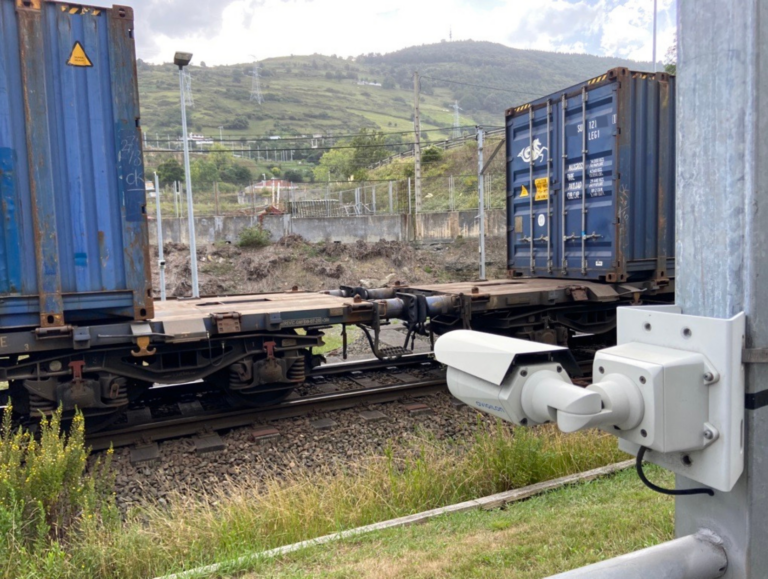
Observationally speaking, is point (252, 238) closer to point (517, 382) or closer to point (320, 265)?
point (320, 265)

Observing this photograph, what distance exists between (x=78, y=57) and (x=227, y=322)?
3.05 m

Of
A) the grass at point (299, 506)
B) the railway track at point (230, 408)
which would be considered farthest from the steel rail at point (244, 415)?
the grass at point (299, 506)

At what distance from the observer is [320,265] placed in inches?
953

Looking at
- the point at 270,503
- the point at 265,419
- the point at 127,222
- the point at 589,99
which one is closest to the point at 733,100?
the point at 270,503

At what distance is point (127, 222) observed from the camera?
636 cm

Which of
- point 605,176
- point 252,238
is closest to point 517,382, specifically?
point 605,176

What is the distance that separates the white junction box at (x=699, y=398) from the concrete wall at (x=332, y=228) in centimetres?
2617

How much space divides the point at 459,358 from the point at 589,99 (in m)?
8.67

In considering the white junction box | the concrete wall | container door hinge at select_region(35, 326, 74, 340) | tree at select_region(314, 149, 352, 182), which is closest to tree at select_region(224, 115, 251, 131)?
tree at select_region(314, 149, 352, 182)

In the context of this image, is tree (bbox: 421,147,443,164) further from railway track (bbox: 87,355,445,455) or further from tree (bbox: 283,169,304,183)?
railway track (bbox: 87,355,445,455)

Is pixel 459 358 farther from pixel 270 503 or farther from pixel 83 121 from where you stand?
pixel 83 121

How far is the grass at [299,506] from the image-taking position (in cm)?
374

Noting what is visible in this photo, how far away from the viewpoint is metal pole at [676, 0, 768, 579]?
134cm

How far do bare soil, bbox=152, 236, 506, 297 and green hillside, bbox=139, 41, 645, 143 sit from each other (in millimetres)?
68912
